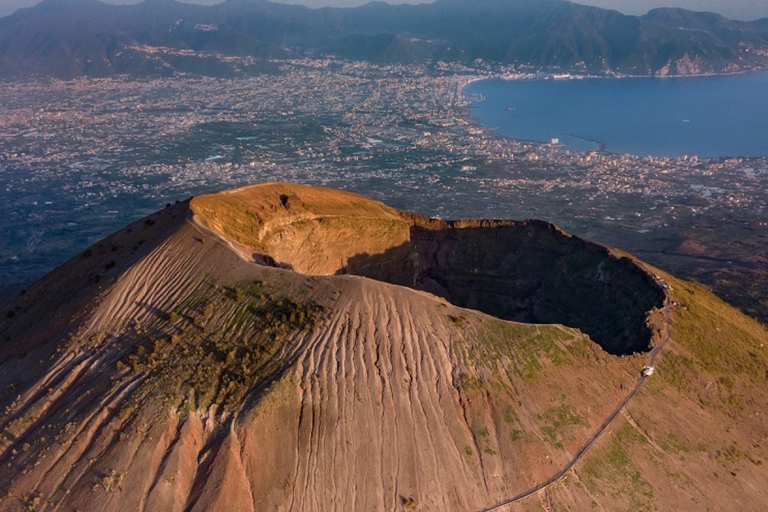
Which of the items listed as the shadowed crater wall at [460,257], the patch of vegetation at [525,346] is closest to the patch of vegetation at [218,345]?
the shadowed crater wall at [460,257]

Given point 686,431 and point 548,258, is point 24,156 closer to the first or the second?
point 548,258

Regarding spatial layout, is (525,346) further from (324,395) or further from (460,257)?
(460,257)

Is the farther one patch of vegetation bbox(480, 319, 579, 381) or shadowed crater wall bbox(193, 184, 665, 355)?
shadowed crater wall bbox(193, 184, 665, 355)

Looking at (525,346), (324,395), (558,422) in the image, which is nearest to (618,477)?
(558,422)

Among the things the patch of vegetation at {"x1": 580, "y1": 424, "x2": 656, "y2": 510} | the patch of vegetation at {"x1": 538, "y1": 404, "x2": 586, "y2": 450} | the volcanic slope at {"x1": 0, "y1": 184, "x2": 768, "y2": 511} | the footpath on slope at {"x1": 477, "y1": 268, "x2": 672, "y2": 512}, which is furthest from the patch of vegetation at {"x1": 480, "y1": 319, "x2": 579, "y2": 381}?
the patch of vegetation at {"x1": 580, "y1": 424, "x2": 656, "y2": 510}

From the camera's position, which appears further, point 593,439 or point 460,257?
point 460,257

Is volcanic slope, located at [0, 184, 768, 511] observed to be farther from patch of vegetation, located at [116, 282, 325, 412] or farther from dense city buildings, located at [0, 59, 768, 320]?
dense city buildings, located at [0, 59, 768, 320]

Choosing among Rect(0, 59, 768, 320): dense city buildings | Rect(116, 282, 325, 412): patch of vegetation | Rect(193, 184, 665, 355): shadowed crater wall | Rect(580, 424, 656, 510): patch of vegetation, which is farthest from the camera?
Rect(0, 59, 768, 320): dense city buildings

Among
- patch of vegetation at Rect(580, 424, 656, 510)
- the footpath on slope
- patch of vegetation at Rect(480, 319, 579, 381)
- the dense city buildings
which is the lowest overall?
the dense city buildings
